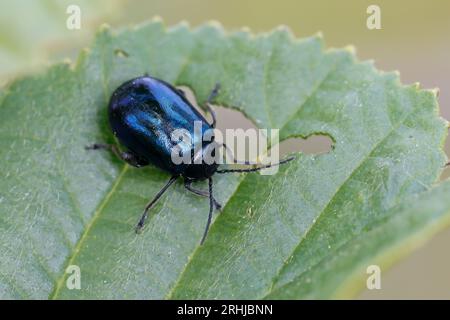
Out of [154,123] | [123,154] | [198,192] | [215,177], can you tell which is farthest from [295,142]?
[123,154]

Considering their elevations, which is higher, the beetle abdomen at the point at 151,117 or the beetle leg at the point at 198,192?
the beetle abdomen at the point at 151,117

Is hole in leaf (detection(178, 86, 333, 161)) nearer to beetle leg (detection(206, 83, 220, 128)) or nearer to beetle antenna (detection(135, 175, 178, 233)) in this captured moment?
beetle leg (detection(206, 83, 220, 128))

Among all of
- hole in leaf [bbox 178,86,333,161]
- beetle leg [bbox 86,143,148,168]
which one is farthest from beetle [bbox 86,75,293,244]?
hole in leaf [bbox 178,86,333,161]

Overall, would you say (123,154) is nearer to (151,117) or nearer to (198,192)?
(151,117)

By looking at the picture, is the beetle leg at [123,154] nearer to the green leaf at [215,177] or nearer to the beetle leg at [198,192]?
the green leaf at [215,177]

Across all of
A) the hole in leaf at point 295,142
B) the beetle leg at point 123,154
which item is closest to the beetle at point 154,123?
the beetle leg at point 123,154

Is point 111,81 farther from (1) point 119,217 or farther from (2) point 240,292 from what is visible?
(2) point 240,292
